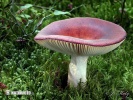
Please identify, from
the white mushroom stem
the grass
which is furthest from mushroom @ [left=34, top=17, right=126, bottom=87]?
the grass

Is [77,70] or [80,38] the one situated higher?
[80,38]

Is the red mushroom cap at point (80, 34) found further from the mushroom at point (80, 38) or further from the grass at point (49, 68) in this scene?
the grass at point (49, 68)

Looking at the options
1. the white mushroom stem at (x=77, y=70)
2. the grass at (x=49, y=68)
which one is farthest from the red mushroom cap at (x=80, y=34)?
the grass at (x=49, y=68)

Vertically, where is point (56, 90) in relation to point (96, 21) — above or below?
below

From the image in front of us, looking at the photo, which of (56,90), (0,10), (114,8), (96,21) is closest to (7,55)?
(0,10)

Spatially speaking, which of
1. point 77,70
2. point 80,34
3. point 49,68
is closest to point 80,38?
point 80,34

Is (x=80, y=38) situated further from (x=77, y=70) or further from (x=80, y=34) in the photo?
(x=77, y=70)

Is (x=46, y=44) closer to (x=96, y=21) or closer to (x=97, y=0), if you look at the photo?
(x=96, y=21)
